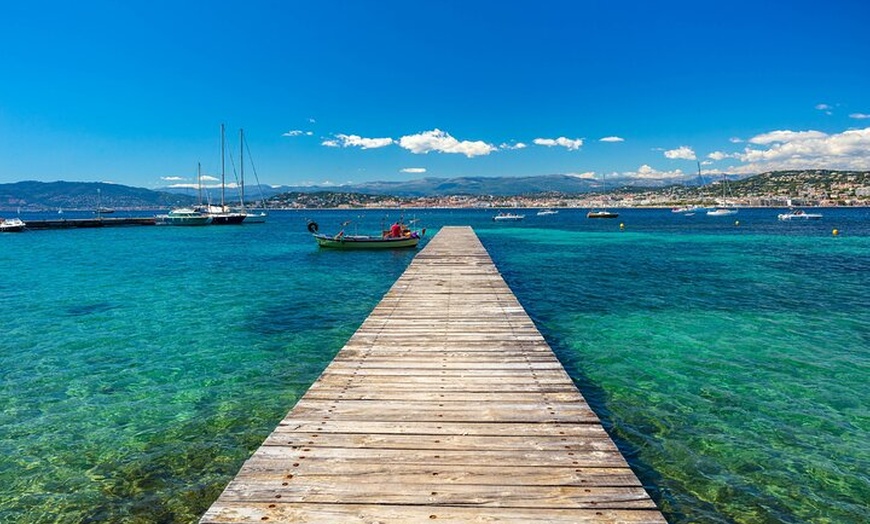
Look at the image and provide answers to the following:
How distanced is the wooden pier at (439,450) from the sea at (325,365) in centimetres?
181

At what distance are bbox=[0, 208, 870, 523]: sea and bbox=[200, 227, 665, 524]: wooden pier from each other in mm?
1809

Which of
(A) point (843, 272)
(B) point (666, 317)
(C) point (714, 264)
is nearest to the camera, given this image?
(B) point (666, 317)

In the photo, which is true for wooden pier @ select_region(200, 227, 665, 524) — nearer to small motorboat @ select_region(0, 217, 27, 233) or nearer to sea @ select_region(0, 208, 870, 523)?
sea @ select_region(0, 208, 870, 523)

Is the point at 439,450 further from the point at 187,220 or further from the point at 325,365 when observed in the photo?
the point at 187,220

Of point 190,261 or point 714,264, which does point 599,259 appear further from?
point 190,261

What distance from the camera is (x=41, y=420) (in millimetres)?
8703

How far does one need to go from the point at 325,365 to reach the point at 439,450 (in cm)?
700

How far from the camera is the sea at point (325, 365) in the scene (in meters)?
6.61

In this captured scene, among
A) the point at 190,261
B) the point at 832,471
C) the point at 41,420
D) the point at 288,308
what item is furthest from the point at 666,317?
the point at 190,261

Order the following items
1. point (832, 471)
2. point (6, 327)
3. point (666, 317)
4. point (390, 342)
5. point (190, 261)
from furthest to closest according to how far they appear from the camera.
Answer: point (190, 261) < point (666, 317) < point (6, 327) < point (390, 342) < point (832, 471)

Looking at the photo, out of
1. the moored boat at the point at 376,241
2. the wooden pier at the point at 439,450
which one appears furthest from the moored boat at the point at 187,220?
the wooden pier at the point at 439,450

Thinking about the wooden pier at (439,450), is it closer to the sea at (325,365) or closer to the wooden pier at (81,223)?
the sea at (325,365)

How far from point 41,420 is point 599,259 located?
32434mm

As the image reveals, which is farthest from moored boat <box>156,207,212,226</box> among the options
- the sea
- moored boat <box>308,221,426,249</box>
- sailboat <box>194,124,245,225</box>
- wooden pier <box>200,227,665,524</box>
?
wooden pier <box>200,227,665,524</box>
